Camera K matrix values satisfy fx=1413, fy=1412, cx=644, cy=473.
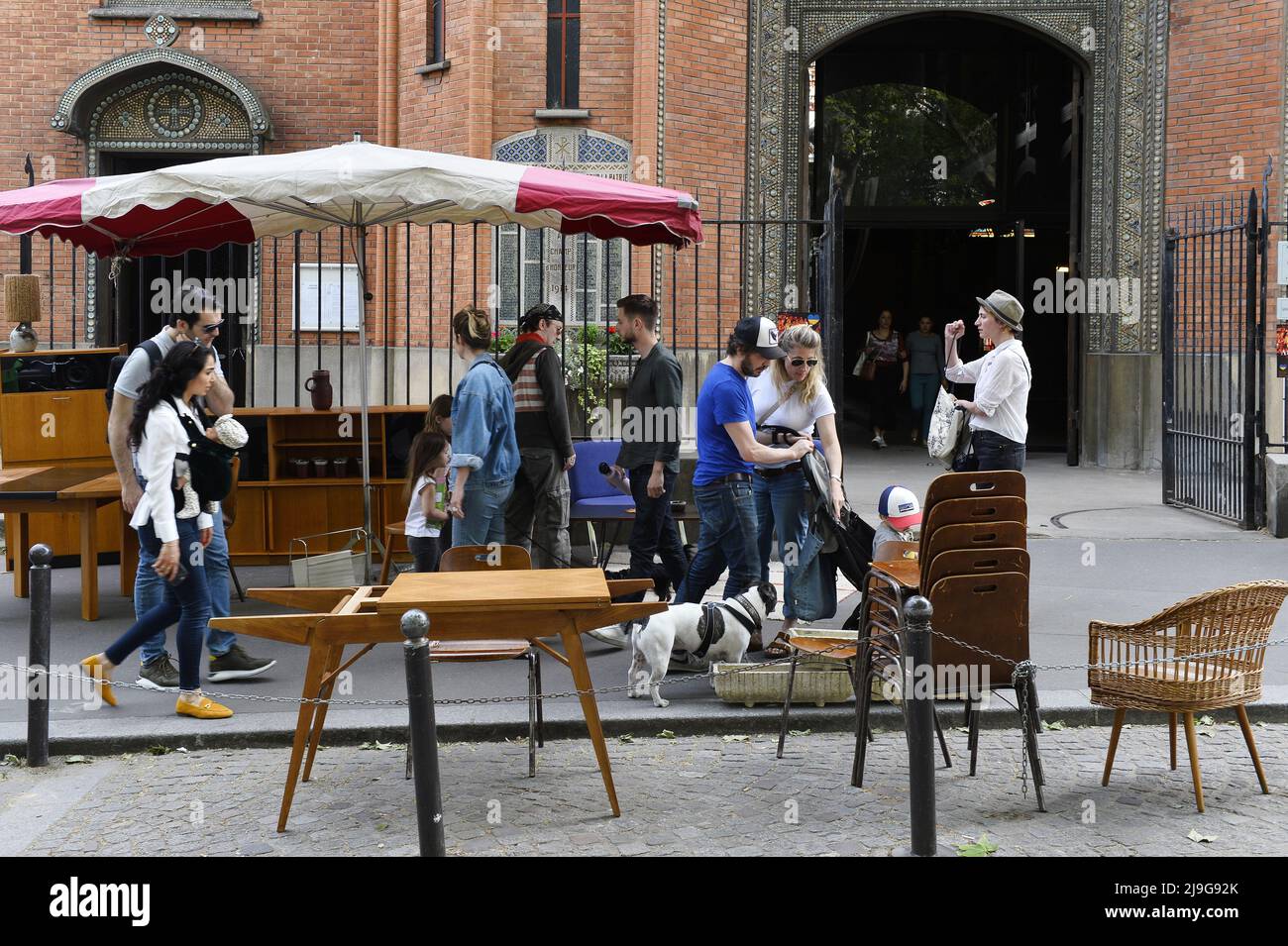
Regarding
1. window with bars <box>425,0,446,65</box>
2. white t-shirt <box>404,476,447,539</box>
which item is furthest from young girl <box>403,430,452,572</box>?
window with bars <box>425,0,446,65</box>

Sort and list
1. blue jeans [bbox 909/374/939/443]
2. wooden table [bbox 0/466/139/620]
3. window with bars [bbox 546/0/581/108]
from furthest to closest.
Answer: blue jeans [bbox 909/374/939/443]
window with bars [bbox 546/0/581/108]
wooden table [bbox 0/466/139/620]

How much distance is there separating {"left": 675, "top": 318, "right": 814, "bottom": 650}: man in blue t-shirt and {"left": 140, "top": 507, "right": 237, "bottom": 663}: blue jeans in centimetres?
252

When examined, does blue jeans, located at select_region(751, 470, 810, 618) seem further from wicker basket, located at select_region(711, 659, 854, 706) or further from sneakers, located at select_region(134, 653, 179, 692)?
sneakers, located at select_region(134, 653, 179, 692)

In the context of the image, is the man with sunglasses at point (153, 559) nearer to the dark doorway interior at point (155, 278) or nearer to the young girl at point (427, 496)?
the young girl at point (427, 496)

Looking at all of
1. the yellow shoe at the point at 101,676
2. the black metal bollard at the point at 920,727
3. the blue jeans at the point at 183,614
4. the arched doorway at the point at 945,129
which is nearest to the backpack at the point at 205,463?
the blue jeans at the point at 183,614

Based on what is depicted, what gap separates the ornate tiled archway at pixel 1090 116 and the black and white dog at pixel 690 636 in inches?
421

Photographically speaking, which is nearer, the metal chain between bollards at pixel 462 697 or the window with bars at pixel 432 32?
the metal chain between bollards at pixel 462 697

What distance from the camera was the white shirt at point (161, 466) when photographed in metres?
6.75

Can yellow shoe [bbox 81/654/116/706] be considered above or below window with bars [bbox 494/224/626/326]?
below

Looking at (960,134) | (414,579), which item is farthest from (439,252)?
(414,579)

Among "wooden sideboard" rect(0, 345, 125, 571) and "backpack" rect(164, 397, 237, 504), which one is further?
"wooden sideboard" rect(0, 345, 125, 571)

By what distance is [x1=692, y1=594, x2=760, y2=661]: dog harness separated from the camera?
7.21 metres

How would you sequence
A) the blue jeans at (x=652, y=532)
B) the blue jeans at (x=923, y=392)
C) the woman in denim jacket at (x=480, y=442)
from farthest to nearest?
1. the blue jeans at (x=923, y=392)
2. the blue jeans at (x=652, y=532)
3. the woman in denim jacket at (x=480, y=442)

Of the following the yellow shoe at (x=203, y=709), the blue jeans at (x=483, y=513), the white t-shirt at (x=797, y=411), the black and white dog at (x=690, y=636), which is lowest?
the yellow shoe at (x=203, y=709)
